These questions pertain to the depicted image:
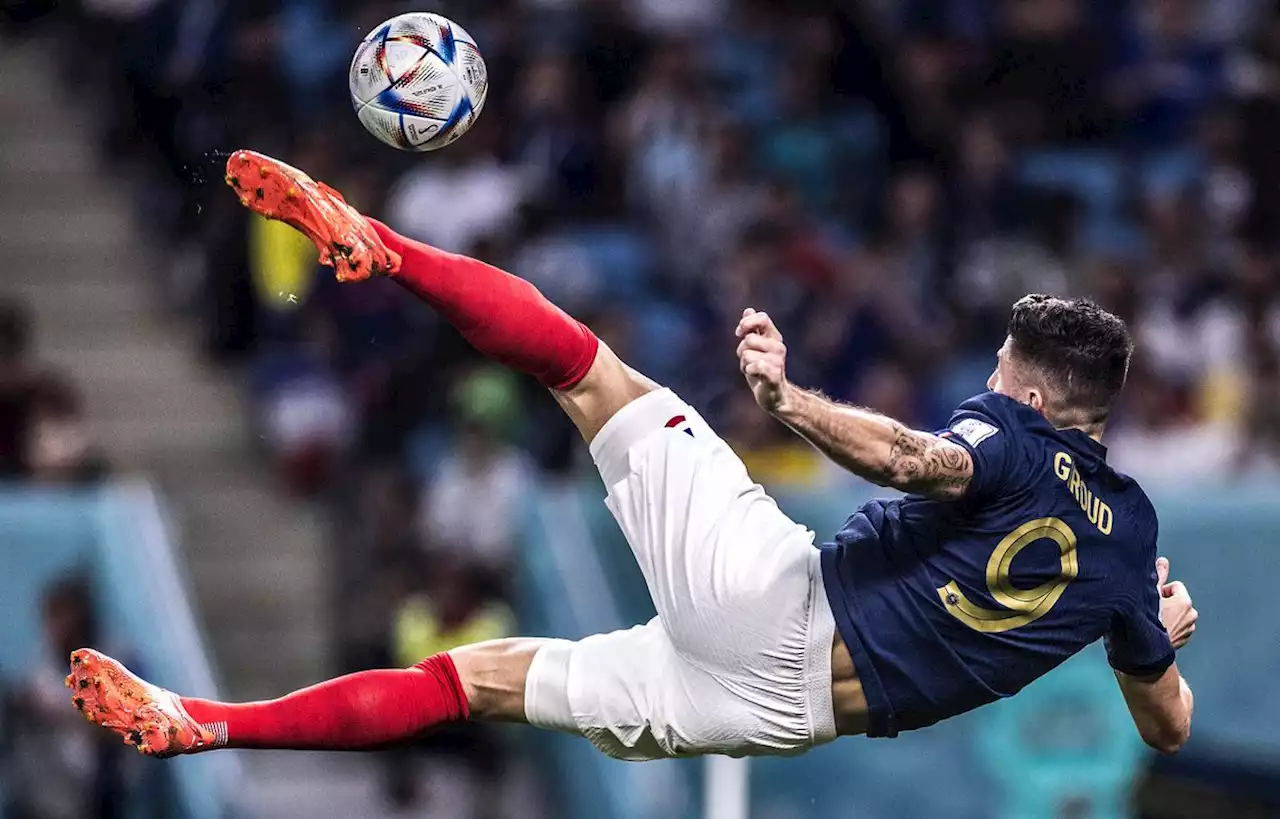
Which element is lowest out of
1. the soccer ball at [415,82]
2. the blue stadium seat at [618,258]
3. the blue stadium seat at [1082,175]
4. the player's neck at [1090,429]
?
the player's neck at [1090,429]

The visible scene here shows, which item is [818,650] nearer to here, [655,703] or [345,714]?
[655,703]

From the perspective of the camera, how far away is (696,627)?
501 cm

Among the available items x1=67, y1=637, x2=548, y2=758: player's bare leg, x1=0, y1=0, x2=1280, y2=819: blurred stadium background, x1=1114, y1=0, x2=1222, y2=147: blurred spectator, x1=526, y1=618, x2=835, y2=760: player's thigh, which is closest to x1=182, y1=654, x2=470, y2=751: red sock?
x1=67, y1=637, x2=548, y2=758: player's bare leg

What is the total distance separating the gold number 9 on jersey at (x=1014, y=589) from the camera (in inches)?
191

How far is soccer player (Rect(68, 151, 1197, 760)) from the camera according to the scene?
4875 mm

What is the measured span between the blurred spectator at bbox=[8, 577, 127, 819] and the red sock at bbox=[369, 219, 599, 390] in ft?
13.1

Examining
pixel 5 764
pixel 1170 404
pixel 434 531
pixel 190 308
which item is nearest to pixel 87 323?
pixel 190 308

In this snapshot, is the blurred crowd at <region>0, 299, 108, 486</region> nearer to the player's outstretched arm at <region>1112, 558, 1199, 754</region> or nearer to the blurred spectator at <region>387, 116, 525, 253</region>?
the blurred spectator at <region>387, 116, 525, 253</region>

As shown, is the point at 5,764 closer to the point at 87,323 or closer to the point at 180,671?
the point at 180,671

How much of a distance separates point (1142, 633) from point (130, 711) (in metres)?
2.69

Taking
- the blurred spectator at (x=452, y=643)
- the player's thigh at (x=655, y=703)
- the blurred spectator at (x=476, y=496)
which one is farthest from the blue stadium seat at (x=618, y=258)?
the player's thigh at (x=655, y=703)

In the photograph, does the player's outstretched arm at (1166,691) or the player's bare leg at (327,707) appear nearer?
the player's bare leg at (327,707)

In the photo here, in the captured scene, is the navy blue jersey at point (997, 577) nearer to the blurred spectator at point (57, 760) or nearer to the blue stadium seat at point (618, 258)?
the blurred spectator at point (57, 760)

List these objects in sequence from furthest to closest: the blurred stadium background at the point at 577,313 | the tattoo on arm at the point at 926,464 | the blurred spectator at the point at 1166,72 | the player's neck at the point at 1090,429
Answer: the blurred spectator at the point at 1166,72
the blurred stadium background at the point at 577,313
the player's neck at the point at 1090,429
the tattoo on arm at the point at 926,464
